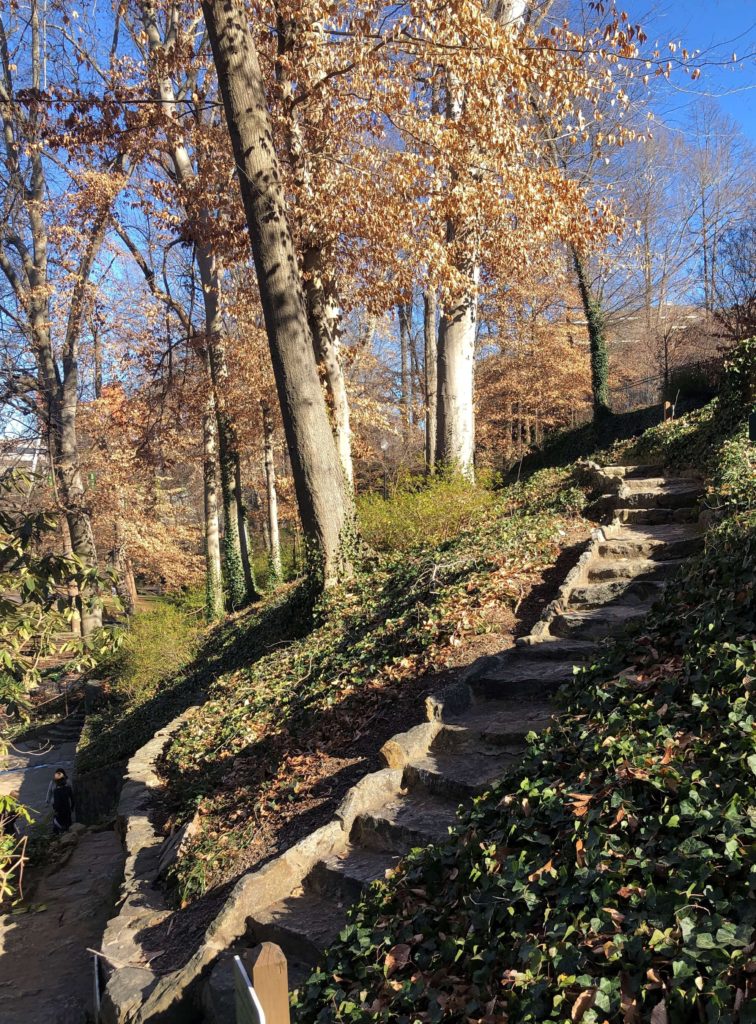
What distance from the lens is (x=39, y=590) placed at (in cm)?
482

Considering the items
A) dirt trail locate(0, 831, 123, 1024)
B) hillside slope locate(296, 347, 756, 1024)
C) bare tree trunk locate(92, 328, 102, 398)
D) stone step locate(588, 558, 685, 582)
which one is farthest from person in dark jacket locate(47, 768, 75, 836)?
bare tree trunk locate(92, 328, 102, 398)

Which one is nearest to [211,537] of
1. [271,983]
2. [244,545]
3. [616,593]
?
[244,545]

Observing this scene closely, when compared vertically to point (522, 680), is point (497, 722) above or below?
below

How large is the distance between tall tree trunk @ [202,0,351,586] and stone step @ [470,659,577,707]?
146 inches

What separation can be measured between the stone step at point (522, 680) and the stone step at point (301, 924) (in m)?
1.89

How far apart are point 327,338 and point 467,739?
271 inches

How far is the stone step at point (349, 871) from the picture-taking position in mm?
3950

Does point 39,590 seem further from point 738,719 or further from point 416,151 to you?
point 416,151

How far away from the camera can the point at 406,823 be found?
13.6 ft

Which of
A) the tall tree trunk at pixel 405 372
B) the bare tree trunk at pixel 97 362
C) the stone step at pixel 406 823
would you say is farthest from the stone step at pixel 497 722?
the tall tree trunk at pixel 405 372

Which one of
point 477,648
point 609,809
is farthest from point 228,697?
point 609,809

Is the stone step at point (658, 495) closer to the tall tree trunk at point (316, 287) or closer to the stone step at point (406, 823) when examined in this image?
the tall tree trunk at point (316, 287)

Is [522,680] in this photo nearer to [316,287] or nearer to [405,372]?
[316,287]

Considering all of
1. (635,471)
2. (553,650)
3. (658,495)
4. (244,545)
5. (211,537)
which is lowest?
(553,650)
